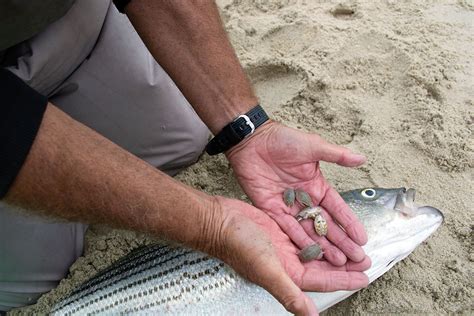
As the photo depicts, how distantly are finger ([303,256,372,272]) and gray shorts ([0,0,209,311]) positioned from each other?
100cm

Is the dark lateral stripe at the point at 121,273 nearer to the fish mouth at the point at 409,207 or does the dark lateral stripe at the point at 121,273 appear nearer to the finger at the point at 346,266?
the finger at the point at 346,266

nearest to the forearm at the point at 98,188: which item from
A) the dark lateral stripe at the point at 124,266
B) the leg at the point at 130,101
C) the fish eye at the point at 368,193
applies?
the dark lateral stripe at the point at 124,266

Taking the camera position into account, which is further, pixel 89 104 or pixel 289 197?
pixel 89 104

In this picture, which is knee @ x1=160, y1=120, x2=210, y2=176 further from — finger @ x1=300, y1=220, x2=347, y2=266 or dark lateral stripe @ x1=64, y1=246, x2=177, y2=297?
finger @ x1=300, y1=220, x2=347, y2=266

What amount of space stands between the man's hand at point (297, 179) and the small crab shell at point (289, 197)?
2cm

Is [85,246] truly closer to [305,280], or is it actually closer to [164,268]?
[164,268]

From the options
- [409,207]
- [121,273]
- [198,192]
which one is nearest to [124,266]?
[121,273]

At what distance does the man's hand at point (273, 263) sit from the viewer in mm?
1700

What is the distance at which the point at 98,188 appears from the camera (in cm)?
163

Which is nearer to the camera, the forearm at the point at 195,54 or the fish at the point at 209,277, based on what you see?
the fish at the point at 209,277

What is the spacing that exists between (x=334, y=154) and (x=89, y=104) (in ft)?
3.76

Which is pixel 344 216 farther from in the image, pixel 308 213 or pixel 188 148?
pixel 188 148

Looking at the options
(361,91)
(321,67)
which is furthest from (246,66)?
(361,91)

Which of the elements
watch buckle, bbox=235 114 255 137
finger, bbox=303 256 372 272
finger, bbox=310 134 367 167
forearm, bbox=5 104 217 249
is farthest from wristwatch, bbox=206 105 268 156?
finger, bbox=303 256 372 272
